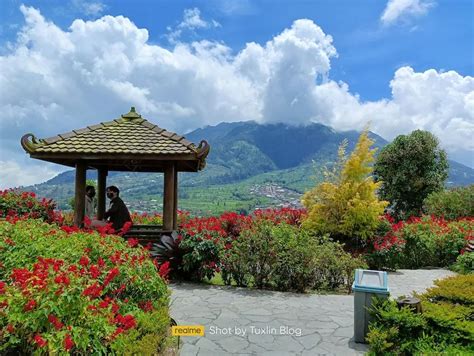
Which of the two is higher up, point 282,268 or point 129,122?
point 129,122

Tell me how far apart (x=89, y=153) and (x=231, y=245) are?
11.3 ft

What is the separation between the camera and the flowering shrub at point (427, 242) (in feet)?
36.5

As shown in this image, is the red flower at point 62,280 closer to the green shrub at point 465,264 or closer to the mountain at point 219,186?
the mountain at point 219,186

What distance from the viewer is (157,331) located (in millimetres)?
3400

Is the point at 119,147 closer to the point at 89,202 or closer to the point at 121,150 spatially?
the point at 121,150

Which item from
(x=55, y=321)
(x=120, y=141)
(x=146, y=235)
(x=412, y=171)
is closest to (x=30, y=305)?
(x=55, y=321)

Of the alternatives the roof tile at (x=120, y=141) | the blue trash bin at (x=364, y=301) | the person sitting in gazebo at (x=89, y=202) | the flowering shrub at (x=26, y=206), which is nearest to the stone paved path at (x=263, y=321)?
the blue trash bin at (x=364, y=301)

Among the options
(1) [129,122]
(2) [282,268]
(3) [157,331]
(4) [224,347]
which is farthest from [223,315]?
(1) [129,122]

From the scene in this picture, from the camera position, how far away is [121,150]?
8.18m

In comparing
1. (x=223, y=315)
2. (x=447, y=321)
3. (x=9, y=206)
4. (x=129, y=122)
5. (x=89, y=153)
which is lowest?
(x=223, y=315)

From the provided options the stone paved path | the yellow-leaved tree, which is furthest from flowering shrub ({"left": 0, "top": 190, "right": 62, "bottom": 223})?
the yellow-leaved tree

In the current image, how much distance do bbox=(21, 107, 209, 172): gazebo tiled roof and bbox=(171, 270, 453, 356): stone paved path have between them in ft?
8.63

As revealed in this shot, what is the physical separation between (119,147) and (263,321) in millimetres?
4753

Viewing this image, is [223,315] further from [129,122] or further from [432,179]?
[432,179]
